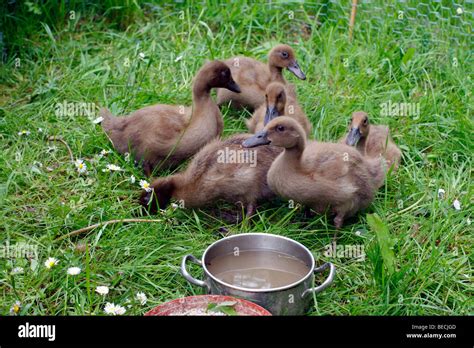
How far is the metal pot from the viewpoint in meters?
3.69

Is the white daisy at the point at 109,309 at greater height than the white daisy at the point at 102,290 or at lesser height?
lesser

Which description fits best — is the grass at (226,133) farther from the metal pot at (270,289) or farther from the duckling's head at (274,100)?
the duckling's head at (274,100)

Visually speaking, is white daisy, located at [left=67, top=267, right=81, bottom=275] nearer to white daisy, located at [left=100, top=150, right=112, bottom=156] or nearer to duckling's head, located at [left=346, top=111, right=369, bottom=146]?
→ white daisy, located at [left=100, top=150, right=112, bottom=156]

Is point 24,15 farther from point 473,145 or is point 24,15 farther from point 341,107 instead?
point 473,145

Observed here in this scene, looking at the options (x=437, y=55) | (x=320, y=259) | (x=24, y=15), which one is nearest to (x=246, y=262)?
(x=320, y=259)

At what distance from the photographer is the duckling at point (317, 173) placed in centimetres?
451

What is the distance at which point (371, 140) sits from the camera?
528 cm

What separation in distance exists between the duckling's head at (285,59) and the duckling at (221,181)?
123 centimetres

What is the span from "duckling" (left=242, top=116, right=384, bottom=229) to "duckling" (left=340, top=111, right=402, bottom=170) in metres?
0.36

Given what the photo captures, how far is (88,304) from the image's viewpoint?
4.04 metres
